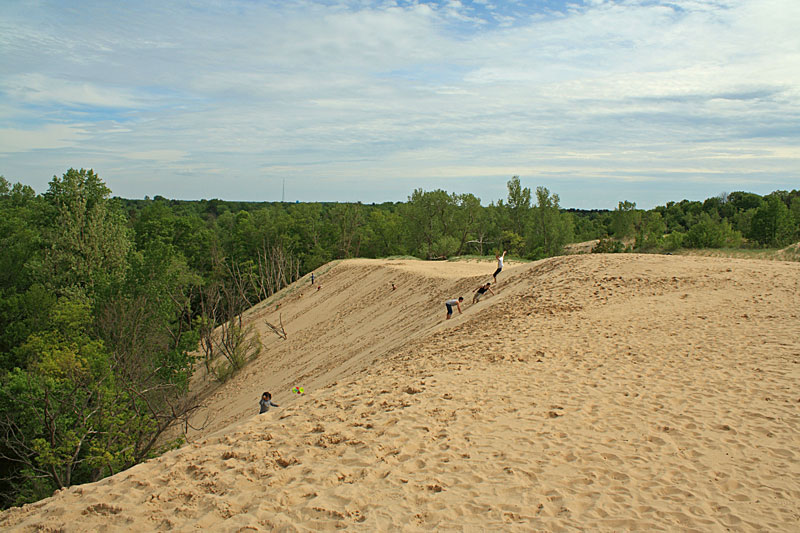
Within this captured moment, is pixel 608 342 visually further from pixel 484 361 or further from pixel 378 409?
pixel 378 409

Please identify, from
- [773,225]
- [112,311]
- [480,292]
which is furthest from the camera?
[773,225]

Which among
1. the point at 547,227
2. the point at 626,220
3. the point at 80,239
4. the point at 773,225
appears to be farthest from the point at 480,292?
the point at 626,220

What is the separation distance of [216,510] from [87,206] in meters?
24.4

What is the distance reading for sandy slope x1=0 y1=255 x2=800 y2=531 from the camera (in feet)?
16.3

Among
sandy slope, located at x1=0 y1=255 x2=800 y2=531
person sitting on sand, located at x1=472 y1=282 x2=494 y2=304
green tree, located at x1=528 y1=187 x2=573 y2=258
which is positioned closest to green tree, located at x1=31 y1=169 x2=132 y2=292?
person sitting on sand, located at x1=472 y1=282 x2=494 y2=304

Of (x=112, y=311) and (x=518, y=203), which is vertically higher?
(x=518, y=203)

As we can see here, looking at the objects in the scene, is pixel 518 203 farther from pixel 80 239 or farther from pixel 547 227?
pixel 80 239

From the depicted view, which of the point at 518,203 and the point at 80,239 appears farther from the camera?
the point at 518,203

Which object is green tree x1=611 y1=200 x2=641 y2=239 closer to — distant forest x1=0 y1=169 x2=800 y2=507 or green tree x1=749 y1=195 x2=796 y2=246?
distant forest x1=0 y1=169 x2=800 y2=507

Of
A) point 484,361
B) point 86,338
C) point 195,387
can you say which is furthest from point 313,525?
point 195,387

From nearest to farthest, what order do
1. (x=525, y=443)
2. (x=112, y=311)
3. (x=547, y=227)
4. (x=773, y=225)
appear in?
(x=525, y=443), (x=112, y=311), (x=773, y=225), (x=547, y=227)

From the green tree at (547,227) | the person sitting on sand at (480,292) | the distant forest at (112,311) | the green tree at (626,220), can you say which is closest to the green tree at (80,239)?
the distant forest at (112,311)

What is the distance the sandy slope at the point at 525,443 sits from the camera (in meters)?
4.96

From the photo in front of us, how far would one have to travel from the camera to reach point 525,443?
634 centimetres
